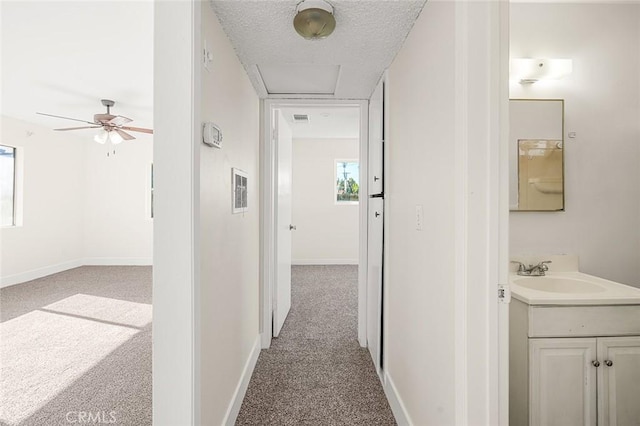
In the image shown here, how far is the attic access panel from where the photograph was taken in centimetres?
227

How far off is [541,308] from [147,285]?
188 inches

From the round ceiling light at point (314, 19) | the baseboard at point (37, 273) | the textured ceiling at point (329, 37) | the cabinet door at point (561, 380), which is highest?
the textured ceiling at point (329, 37)

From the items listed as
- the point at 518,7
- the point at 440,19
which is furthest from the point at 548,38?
the point at 440,19

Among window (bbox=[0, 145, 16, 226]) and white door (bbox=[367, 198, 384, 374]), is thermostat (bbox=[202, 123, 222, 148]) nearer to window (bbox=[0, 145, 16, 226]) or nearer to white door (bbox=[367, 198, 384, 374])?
white door (bbox=[367, 198, 384, 374])

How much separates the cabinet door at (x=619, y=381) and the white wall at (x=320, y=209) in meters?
5.02

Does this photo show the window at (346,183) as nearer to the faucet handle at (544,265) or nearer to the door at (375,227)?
the door at (375,227)

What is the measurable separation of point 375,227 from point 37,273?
5.54 m

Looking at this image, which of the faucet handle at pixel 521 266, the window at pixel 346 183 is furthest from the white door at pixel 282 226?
the window at pixel 346 183

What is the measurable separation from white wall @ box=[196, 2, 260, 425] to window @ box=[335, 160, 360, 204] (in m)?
4.10

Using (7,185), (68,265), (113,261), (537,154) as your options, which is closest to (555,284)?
(537,154)

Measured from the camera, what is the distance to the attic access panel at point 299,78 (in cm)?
227

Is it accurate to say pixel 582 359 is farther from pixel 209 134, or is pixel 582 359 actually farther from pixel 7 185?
pixel 7 185

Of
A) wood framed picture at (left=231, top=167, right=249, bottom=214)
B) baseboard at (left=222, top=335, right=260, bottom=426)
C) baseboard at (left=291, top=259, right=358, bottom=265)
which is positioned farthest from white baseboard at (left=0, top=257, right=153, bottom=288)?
wood framed picture at (left=231, top=167, right=249, bottom=214)

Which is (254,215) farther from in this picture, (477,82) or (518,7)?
(518,7)
